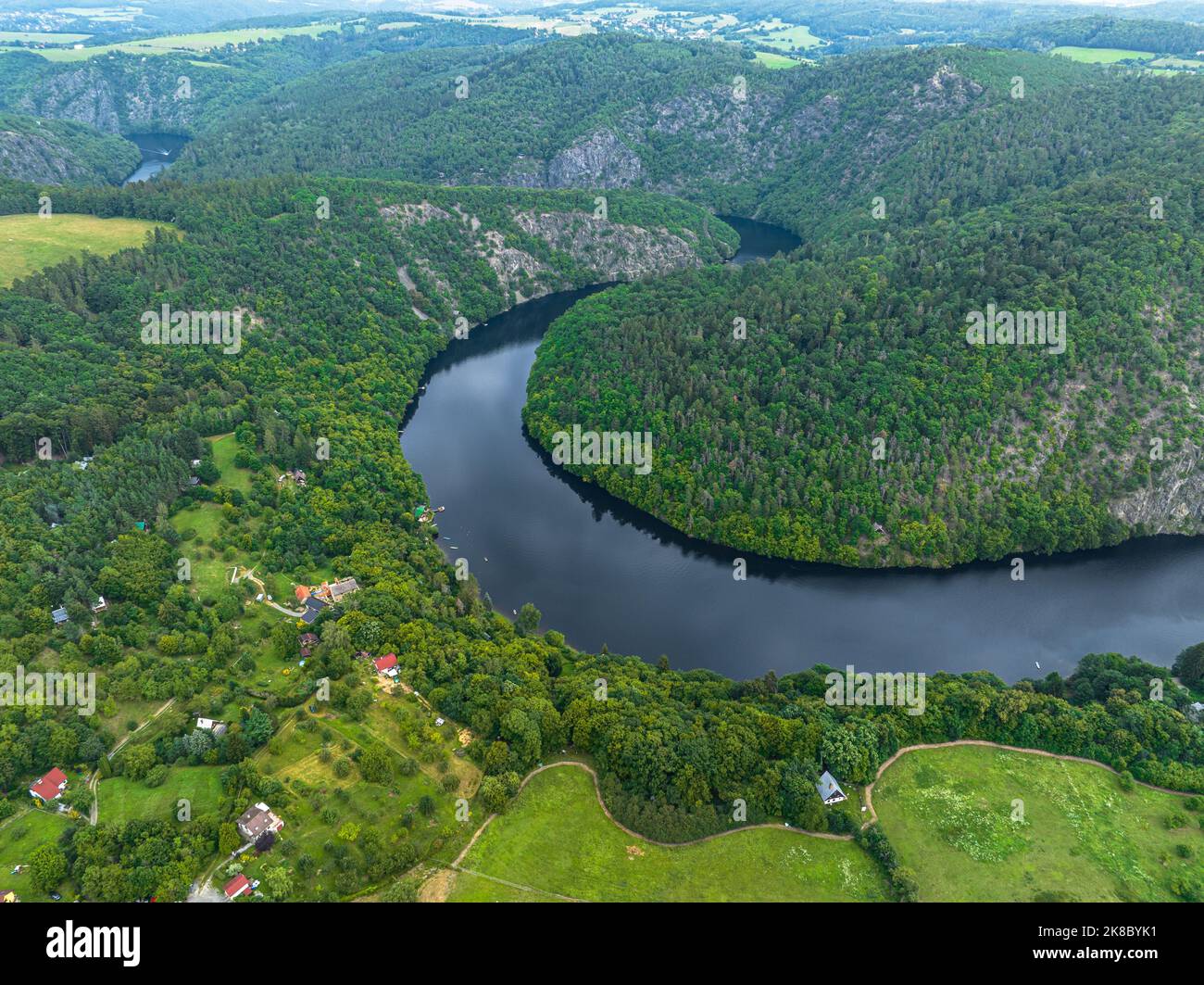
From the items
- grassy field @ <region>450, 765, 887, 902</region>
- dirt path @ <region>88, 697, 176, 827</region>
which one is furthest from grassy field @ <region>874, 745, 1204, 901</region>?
dirt path @ <region>88, 697, 176, 827</region>

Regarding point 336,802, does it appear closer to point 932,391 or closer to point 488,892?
point 488,892

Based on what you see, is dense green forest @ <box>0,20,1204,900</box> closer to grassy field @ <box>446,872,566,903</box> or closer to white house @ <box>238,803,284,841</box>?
white house @ <box>238,803,284,841</box>

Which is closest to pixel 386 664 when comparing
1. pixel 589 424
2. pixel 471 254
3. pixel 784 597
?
pixel 784 597

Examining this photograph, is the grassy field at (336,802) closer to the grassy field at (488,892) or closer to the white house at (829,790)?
the grassy field at (488,892)

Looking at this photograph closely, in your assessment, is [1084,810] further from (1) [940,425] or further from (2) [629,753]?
(1) [940,425]

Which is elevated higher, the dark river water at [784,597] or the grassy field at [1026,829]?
the dark river water at [784,597]

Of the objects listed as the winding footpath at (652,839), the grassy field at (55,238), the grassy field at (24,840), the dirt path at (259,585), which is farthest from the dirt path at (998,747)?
the grassy field at (55,238)
